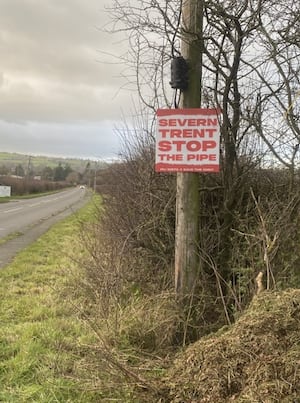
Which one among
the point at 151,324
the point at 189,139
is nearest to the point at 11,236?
the point at 151,324

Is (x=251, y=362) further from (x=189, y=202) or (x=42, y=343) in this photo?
(x=42, y=343)

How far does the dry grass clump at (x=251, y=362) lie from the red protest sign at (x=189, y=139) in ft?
5.58

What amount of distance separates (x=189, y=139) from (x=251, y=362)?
2.43 metres

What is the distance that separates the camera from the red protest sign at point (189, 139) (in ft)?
16.3

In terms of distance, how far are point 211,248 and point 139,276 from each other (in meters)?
1.31

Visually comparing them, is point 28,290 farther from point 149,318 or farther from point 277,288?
point 277,288

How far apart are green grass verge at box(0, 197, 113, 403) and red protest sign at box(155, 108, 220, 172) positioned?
1.92 m

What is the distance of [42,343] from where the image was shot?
5.14 meters

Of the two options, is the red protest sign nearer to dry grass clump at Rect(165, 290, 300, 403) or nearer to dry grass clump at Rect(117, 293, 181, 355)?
dry grass clump at Rect(117, 293, 181, 355)

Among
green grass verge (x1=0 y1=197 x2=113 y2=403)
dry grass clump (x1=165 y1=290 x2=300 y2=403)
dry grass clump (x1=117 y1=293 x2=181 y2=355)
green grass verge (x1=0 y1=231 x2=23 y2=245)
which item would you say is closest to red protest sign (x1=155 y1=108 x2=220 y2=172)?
dry grass clump (x1=117 y1=293 x2=181 y2=355)

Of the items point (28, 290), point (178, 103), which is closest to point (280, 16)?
point (178, 103)

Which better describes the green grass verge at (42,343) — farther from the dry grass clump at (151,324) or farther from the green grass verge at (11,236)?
the green grass verge at (11,236)

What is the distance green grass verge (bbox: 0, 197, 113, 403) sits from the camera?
3.96 metres

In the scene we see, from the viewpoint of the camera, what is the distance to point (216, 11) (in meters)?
5.05
